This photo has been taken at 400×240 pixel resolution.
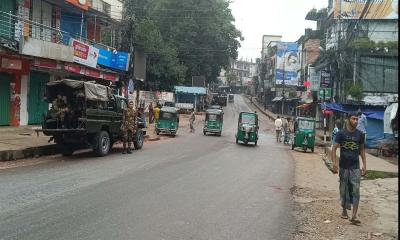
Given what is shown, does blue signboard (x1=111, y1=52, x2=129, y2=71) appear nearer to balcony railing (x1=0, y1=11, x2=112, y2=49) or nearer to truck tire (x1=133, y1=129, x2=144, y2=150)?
balcony railing (x1=0, y1=11, x2=112, y2=49)

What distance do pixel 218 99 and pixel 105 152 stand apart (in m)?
72.5

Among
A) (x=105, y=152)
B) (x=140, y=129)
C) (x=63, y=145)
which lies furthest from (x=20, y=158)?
(x=140, y=129)

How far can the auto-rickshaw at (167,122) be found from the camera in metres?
32.4

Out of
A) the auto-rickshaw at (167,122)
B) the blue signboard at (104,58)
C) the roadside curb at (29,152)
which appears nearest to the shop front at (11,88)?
the blue signboard at (104,58)

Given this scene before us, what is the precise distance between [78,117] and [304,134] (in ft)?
52.6

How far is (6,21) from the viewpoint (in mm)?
23266

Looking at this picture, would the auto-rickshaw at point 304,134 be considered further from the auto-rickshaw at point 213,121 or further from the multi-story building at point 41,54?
the multi-story building at point 41,54

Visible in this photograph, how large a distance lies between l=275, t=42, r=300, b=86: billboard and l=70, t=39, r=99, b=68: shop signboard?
56.1 meters

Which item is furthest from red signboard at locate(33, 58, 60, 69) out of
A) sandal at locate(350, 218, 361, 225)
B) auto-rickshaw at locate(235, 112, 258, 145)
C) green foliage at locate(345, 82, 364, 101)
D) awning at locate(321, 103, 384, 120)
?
green foliage at locate(345, 82, 364, 101)

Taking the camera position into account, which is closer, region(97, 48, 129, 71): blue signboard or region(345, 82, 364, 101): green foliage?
region(97, 48, 129, 71): blue signboard

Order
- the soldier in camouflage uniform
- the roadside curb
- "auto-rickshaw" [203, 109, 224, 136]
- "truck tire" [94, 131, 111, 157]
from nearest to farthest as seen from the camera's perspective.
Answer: the roadside curb, "truck tire" [94, 131, 111, 157], the soldier in camouflage uniform, "auto-rickshaw" [203, 109, 224, 136]

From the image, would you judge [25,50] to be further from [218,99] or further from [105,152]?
[218,99]

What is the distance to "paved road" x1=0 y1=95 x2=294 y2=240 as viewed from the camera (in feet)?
23.3

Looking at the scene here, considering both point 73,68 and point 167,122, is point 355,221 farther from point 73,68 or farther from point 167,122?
point 167,122
